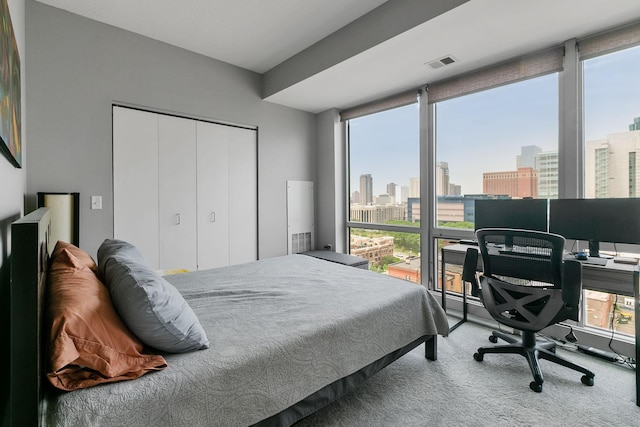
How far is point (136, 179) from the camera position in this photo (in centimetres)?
306

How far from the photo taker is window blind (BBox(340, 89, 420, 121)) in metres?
3.70

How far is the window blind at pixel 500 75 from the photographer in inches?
106

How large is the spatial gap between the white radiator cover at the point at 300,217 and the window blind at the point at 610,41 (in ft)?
11.0

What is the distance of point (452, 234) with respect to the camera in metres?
3.37

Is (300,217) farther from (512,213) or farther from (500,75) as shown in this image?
(500,75)

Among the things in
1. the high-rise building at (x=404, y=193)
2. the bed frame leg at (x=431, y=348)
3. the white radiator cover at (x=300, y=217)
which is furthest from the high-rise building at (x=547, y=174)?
the white radiator cover at (x=300, y=217)

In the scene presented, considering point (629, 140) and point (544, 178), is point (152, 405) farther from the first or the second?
point (629, 140)

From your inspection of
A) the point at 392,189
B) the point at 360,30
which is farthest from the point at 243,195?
the point at 360,30

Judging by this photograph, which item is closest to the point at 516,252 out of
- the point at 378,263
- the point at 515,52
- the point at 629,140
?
the point at 629,140

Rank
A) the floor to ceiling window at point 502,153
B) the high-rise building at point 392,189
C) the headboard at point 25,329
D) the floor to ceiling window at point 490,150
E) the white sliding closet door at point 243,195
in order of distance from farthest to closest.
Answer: the high-rise building at point 392,189, the white sliding closet door at point 243,195, the floor to ceiling window at point 490,150, the floor to ceiling window at point 502,153, the headboard at point 25,329

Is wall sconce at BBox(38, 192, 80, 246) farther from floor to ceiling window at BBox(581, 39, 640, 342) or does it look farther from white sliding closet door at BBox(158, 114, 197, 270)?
floor to ceiling window at BBox(581, 39, 640, 342)

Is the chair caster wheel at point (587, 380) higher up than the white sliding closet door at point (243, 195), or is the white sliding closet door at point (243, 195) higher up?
the white sliding closet door at point (243, 195)

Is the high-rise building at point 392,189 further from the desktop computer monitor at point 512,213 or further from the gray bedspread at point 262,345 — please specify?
the gray bedspread at point 262,345

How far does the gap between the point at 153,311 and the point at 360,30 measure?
2.82m
